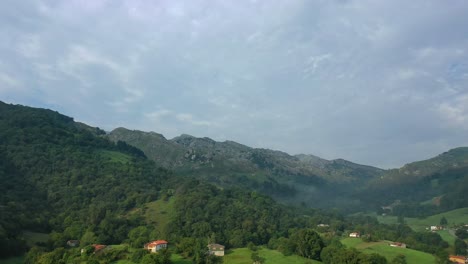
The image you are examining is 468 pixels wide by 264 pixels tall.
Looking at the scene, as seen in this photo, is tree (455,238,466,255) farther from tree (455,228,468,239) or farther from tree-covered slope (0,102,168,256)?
tree-covered slope (0,102,168,256)

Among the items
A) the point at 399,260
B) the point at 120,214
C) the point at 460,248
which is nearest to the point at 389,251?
the point at 399,260

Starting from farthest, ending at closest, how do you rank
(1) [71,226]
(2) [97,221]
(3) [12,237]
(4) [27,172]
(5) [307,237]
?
(4) [27,172], (2) [97,221], (1) [71,226], (5) [307,237], (3) [12,237]

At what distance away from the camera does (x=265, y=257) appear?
9619 centimetres

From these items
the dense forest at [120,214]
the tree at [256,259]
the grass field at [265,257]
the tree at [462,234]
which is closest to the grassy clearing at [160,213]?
the dense forest at [120,214]

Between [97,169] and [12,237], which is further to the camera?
[97,169]

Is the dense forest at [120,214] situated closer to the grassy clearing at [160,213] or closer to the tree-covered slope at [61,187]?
the tree-covered slope at [61,187]

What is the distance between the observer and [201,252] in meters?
86.9

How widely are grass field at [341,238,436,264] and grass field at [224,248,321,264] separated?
2266 cm

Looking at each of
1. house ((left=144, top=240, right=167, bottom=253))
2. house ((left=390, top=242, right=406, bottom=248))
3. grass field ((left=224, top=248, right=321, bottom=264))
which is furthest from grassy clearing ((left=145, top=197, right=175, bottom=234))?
house ((left=390, top=242, right=406, bottom=248))

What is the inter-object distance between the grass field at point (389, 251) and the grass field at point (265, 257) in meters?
22.7

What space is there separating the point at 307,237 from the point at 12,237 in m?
73.1

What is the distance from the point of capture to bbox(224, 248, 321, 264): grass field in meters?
91.8

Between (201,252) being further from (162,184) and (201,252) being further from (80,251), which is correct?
(162,184)

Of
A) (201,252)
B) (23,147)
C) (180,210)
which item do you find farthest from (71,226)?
(23,147)
